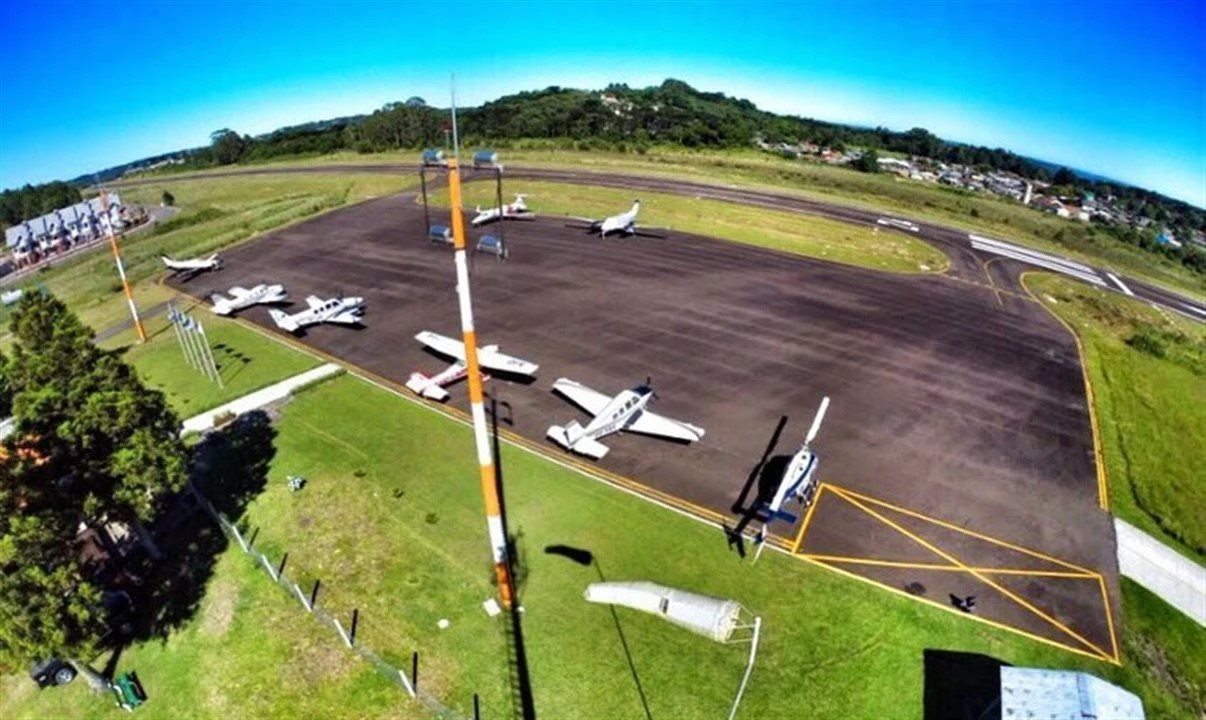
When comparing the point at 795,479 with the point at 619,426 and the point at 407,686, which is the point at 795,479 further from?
the point at 407,686

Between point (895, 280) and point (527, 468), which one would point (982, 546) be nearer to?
point (527, 468)

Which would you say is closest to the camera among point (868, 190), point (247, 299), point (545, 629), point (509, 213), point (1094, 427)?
point (545, 629)

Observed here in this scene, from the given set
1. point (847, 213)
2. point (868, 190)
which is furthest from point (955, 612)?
point (868, 190)

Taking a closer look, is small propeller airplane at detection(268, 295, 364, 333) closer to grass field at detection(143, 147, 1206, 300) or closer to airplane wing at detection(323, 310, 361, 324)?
airplane wing at detection(323, 310, 361, 324)

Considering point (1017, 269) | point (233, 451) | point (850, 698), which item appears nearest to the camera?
point (850, 698)

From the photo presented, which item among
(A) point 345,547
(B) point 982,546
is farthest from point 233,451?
(B) point 982,546

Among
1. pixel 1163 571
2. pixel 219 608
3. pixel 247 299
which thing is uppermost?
pixel 247 299

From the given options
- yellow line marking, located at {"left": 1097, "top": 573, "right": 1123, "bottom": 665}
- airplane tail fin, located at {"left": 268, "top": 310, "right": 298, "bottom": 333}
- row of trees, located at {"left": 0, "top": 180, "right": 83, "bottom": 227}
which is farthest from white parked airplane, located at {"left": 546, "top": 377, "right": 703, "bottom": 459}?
row of trees, located at {"left": 0, "top": 180, "right": 83, "bottom": 227}
